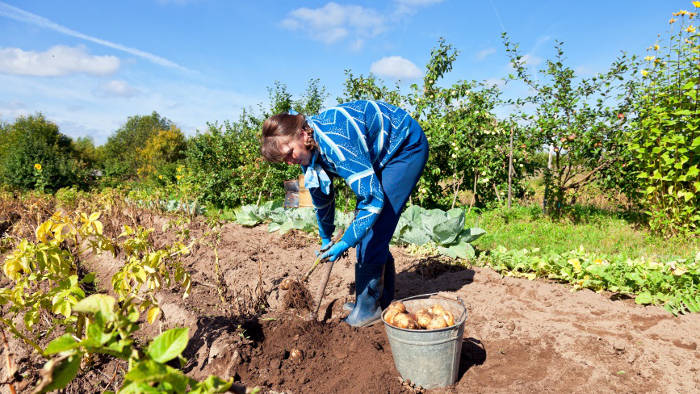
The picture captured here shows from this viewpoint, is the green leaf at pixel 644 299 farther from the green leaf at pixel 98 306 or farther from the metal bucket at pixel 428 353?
the green leaf at pixel 98 306

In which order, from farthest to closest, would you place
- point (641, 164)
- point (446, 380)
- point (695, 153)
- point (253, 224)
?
point (253, 224) → point (641, 164) → point (695, 153) → point (446, 380)

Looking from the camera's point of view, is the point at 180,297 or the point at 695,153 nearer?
the point at 180,297

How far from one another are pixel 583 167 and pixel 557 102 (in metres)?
0.99

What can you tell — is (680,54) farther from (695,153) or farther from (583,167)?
(583,167)

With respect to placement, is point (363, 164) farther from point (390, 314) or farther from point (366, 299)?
point (366, 299)

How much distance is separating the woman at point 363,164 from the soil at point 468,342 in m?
0.35

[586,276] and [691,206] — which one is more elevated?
[691,206]

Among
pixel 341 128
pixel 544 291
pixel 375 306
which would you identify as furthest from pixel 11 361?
pixel 544 291

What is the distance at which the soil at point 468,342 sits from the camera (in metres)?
2.17

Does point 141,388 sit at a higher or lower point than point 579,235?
higher

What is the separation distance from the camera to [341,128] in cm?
225

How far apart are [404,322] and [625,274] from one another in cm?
195

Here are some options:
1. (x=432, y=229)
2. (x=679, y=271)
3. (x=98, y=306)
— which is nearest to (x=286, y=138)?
(x=98, y=306)

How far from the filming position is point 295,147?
2.21 metres
